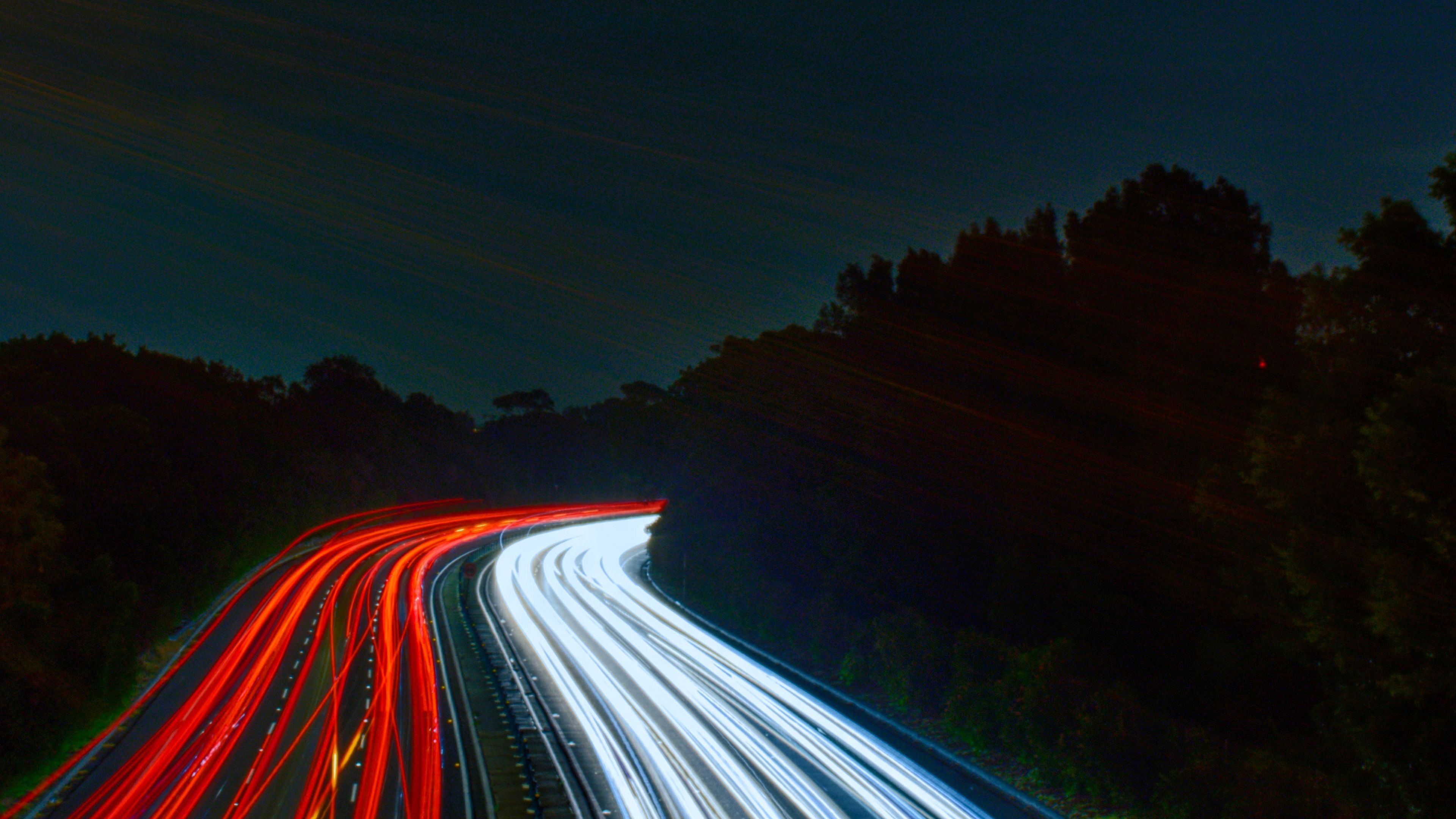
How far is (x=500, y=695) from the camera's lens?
2020 cm

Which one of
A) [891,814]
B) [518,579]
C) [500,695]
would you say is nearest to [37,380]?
[518,579]

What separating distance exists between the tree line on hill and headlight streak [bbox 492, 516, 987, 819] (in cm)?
218

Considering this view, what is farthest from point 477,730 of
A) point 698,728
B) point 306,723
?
point 698,728

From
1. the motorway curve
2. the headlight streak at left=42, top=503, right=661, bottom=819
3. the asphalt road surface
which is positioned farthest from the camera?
the headlight streak at left=42, top=503, right=661, bottom=819

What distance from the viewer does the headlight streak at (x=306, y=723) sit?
13.6 metres

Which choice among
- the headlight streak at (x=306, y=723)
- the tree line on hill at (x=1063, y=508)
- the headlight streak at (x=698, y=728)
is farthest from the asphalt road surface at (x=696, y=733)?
the headlight streak at (x=306, y=723)

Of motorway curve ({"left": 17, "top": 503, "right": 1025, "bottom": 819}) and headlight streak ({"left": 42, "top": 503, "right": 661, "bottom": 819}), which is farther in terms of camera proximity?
headlight streak ({"left": 42, "top": 503, "right": 661, "bottom": 819})

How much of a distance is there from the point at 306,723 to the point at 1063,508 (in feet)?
54.0

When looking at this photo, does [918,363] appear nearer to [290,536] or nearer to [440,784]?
[440,784]

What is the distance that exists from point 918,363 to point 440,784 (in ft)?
55.0

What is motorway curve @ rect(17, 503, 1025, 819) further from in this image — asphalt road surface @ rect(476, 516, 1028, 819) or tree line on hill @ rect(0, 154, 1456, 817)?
tree line on hill @ rect(0, 154, 1456, 817)

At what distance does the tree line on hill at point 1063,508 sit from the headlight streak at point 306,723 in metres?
2.00

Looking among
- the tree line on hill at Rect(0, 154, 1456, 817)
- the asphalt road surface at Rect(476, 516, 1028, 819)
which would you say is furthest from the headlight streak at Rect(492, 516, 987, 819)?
the tree line on hill at Rect(0, 154, 1456, 817)

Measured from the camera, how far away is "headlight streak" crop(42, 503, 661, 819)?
13555 mm
